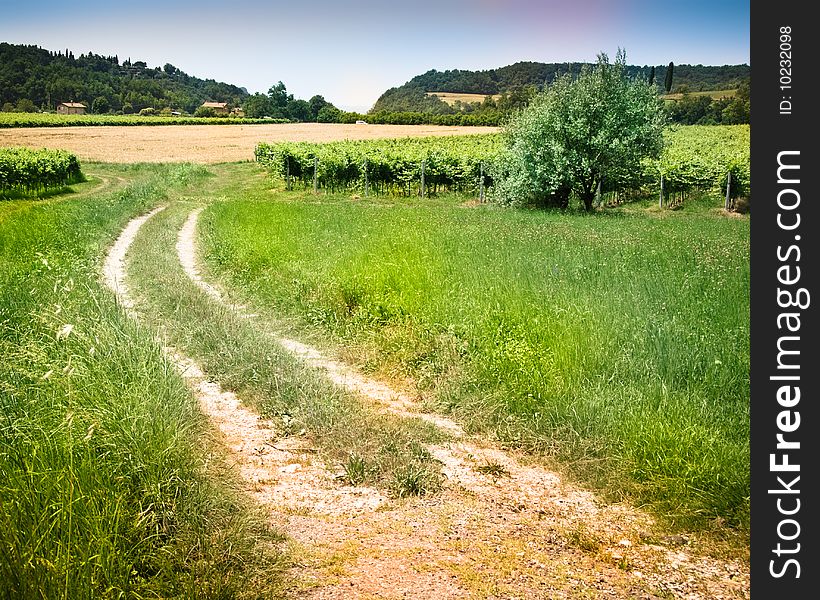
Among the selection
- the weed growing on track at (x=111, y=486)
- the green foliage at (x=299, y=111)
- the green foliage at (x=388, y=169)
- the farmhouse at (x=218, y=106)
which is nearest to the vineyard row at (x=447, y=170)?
the green foliage at (x=388, y=169)

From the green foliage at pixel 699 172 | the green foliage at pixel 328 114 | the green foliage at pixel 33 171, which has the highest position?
the green foliage at pixel 328 114

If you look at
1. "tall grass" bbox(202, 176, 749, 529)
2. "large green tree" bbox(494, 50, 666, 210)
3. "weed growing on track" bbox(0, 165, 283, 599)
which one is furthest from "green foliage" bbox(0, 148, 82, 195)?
"weed growing on track" bbox(0, 165, 283, 599)

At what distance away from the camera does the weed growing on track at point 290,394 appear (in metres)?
5.75

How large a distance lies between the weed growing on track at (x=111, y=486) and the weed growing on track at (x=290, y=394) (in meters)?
1.06

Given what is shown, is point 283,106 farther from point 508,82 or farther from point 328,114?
point 508,82

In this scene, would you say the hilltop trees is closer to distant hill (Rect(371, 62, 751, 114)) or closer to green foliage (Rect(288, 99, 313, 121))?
green foliage (Rect(288, 99, 313, 121))

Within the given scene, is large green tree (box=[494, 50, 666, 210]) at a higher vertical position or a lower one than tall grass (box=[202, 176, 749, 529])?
higher

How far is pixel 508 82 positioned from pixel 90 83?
3319 cm

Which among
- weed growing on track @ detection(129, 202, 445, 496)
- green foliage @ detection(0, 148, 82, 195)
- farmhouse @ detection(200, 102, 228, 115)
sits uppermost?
farmhouse @ detection(200, 102, 228, 115)

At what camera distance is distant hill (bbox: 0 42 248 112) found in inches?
779

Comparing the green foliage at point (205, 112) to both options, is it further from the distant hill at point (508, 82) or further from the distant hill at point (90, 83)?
the distant hill at point (508, 82)

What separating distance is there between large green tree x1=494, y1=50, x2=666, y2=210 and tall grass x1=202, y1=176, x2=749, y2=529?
440 inches
